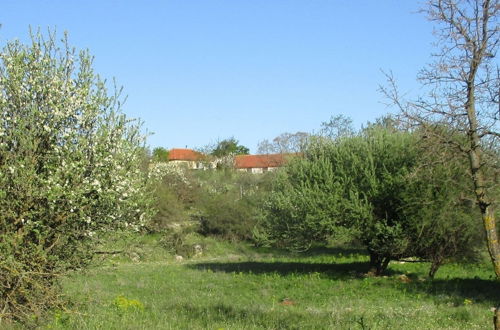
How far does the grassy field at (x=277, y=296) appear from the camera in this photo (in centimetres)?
991

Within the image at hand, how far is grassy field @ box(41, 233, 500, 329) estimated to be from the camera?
991 centimetres

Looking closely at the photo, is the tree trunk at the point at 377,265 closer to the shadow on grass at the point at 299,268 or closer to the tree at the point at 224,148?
the shadow on grass at the point at 299,268

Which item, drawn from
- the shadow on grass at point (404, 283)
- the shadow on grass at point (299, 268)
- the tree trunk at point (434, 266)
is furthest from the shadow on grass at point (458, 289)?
the shadow on grass at point (299, 268)

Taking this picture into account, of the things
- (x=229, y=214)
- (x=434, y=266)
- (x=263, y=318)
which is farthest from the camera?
(x=229, y=214)

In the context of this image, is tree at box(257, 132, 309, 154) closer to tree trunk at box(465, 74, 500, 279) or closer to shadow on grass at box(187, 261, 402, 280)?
shadow on grass at box(187, 261, 402, 280)

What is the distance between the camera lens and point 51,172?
7375 mm

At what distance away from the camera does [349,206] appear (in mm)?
19828

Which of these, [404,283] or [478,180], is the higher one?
[478,180]

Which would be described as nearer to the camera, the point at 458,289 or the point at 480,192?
the point at 480,192

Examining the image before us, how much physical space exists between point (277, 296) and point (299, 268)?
7273mm

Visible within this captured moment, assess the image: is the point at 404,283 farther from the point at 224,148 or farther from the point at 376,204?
the point at 224,148

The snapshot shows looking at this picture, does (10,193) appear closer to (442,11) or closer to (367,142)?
(442,11)

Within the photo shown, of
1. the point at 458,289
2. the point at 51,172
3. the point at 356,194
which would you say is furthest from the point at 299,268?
the point at 51,172

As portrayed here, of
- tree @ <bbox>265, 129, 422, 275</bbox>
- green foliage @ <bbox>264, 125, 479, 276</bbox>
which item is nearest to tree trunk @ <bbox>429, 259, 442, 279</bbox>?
green foliage @ <bbox>264, 125, 479, 276</bbox>
